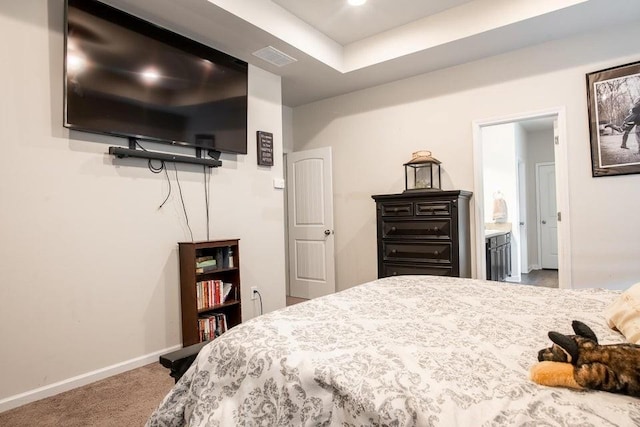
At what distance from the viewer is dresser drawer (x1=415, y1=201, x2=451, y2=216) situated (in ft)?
10.4

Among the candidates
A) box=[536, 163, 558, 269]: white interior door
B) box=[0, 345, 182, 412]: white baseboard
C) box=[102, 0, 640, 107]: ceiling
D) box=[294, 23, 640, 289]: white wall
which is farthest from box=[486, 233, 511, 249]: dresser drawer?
box=[0, 345, 182, 412]: white baseboard

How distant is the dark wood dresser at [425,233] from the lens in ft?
10.3

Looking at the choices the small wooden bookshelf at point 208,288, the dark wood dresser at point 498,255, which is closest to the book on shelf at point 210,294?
the small wooden bookshelf at point 208,288

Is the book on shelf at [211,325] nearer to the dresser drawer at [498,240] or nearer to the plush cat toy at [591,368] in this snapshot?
the plush cat toy at [591,368]

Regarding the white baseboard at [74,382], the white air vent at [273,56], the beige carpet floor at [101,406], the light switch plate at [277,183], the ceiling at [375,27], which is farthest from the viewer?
the light switch plate at [277,183]

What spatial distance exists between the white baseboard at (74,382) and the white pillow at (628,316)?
2762 mm

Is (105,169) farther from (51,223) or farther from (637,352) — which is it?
(637,352)

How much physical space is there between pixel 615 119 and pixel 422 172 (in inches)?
64.5

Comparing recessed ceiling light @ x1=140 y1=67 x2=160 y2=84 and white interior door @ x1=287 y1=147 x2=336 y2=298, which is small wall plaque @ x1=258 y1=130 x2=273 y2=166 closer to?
white interior door @ x1=287 y1=147 x2=336 y2=298

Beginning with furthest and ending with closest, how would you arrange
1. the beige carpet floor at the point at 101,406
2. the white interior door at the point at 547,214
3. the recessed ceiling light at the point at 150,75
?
the white interior door at the point at 547,214 < the recessed ceiling light at the point at 150,75 < the beige carpet floor at the point at 101,406

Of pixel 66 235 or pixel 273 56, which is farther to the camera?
pixel 273 56

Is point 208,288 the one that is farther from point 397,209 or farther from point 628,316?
point 628,316

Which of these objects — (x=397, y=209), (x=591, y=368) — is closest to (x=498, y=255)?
(x=397, y=209)

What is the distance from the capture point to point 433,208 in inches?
128
